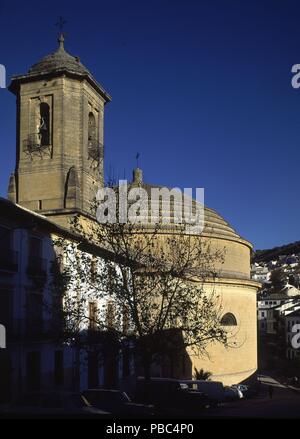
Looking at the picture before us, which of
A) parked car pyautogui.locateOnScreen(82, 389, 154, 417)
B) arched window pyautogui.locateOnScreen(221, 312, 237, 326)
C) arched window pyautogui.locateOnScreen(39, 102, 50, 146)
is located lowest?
parked car pyautogui.locateOnScreen(82, 389, 154, 417)

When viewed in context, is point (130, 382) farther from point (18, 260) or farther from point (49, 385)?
point (18, 260)

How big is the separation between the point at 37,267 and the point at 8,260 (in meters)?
1.94

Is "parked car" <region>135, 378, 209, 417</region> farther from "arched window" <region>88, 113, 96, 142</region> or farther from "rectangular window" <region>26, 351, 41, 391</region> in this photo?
"arched window" <region>88, 113, 96, 142</region>

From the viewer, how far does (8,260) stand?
918 inches

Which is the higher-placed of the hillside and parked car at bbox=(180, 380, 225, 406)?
the hillside

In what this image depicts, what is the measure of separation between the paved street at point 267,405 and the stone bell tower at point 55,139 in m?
15.7

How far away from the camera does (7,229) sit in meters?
23.8

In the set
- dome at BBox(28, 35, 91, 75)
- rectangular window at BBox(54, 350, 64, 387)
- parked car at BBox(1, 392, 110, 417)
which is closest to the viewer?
parked car at BBox(1, 392, 110, 417)

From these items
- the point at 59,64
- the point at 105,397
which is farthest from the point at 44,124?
the point at 105,397

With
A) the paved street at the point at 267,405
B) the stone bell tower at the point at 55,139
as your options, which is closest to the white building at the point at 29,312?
the paved street at the point at 267,405

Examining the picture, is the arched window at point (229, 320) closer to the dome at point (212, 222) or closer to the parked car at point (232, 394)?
the dome at point (212, 222)

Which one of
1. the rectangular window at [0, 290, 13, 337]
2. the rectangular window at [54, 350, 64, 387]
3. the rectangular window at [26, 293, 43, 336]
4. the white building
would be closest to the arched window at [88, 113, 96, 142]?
the white building

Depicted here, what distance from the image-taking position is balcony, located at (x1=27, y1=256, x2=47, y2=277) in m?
24.5
